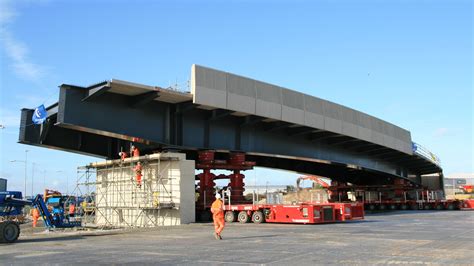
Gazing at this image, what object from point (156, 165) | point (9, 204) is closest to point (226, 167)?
point (156, 165)

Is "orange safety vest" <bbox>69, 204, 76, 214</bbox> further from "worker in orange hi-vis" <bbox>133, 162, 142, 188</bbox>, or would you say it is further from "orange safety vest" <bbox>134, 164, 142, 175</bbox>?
"orange safety vest" <bbox>134, 164, 142, 175</bbox>

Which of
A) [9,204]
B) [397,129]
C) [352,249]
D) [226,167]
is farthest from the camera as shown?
[397,129]

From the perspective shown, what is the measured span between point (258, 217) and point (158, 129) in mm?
7287

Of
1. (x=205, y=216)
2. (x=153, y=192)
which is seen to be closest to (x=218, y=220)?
(x=153, y=192)

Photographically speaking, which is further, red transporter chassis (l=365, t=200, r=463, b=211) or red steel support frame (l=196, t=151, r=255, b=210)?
red transporter chassis (l=365, t=200, r=463, b=211)

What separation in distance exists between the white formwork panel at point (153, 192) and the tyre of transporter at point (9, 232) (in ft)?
26.5

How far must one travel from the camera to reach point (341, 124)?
108 ft

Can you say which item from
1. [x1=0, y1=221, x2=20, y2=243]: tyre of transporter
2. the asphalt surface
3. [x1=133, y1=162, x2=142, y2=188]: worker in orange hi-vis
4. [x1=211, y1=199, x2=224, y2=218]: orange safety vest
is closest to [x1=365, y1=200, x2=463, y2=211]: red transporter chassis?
[x1=133, y1=162, x2=142, y2=188]: worker in orange hi-vis

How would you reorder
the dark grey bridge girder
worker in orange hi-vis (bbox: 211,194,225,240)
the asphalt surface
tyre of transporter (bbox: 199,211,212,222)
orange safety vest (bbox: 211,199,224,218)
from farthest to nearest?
tyre of transporter (bbox: 199,211,212,222) → the dark grey bridge girder → orange safety vest (bbox: 211,199,224,218) → worker in orange hi-vis (bbox: 211,194,225,240) → the asphalt surface

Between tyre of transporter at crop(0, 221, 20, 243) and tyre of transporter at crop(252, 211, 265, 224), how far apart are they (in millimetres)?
11445

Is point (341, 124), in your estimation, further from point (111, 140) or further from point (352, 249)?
point (352, 249)

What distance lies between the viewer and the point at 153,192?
24.5 m

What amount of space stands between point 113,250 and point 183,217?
37.2ft

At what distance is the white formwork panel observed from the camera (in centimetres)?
2364
